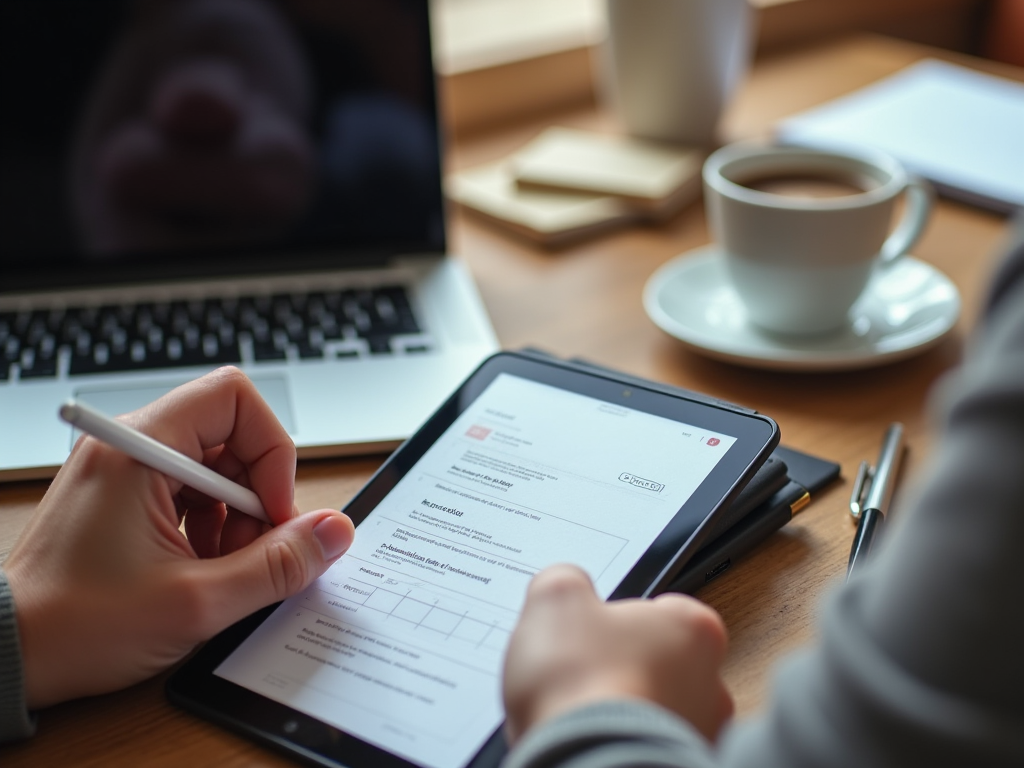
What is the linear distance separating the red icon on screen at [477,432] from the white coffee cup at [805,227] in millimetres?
259

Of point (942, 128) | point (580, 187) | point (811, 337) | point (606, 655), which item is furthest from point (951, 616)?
point (942, 128)

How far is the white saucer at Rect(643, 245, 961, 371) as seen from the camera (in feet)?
2.32

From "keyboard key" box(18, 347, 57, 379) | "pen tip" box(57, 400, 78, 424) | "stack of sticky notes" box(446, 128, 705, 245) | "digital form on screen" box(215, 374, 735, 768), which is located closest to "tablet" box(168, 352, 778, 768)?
"digital form on screen" box(215, 374, 735, 768)

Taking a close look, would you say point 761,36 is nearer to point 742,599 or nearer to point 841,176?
point 841,176

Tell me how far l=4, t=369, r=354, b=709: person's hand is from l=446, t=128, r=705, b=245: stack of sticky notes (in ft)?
1.64

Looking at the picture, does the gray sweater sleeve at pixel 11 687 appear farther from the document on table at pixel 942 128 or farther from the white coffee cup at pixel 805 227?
the document on table at pixel 942 128

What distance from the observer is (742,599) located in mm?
511

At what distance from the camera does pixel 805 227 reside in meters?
0.69

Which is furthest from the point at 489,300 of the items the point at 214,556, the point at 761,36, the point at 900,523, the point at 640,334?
the point at 761,36

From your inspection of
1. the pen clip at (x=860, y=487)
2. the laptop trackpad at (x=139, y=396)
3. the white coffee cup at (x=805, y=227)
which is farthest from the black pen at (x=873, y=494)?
the laptop trackpad at (x=139, y=396)

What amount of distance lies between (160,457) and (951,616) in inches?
12.9

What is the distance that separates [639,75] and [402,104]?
347 mm

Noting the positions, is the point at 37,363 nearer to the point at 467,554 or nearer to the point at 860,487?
the point at 467,554

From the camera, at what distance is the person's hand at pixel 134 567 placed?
17.2 inches
